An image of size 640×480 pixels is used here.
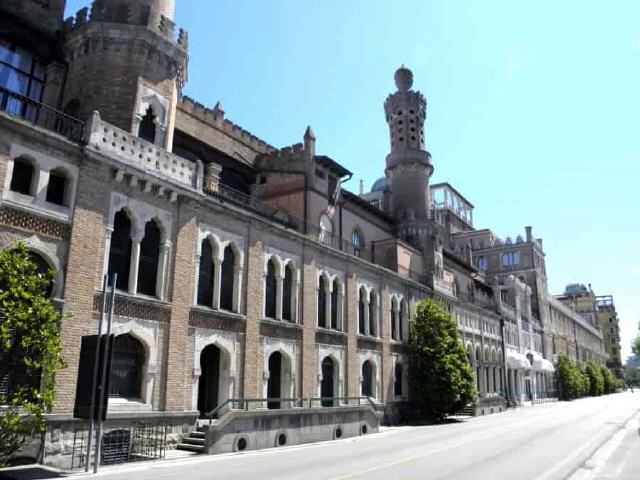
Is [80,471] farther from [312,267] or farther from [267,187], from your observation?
[267,187]

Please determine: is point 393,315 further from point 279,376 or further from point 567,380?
point 567,380

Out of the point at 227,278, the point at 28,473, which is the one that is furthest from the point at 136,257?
the point at 28,473

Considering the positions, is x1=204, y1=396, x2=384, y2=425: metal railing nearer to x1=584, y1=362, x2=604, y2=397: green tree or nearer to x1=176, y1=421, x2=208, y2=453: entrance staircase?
x1=176, y1=421, x2=208, y2=453: entrance staircase

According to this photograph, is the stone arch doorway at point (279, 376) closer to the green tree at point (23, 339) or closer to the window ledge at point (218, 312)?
the window ledge at point (218, 312)

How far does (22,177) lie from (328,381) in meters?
17.8

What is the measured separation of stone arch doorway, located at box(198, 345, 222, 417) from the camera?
71.4 feet

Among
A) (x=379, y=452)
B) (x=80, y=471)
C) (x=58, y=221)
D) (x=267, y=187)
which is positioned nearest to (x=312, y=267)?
(x=267, y=187)

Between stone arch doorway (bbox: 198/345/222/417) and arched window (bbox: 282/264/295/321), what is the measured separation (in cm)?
452

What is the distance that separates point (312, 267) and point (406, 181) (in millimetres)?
20732

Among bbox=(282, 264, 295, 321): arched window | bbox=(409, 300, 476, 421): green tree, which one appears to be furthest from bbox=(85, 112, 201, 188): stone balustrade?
bbox=(409, 300, 476, 421): green tree

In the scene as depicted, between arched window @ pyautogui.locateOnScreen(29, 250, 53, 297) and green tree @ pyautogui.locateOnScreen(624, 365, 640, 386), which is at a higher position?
arched window @ pyautogui.locateOnScreen(29, 250, 53, 297)

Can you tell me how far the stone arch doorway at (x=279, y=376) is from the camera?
81.0 ft

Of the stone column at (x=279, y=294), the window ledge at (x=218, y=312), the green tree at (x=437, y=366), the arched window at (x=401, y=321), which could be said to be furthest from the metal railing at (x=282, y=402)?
the arched window at (x=401, y=321)

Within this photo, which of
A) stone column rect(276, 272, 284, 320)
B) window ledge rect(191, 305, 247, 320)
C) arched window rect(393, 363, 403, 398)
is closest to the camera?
window ledge rect(191, 305, 247, 320)
